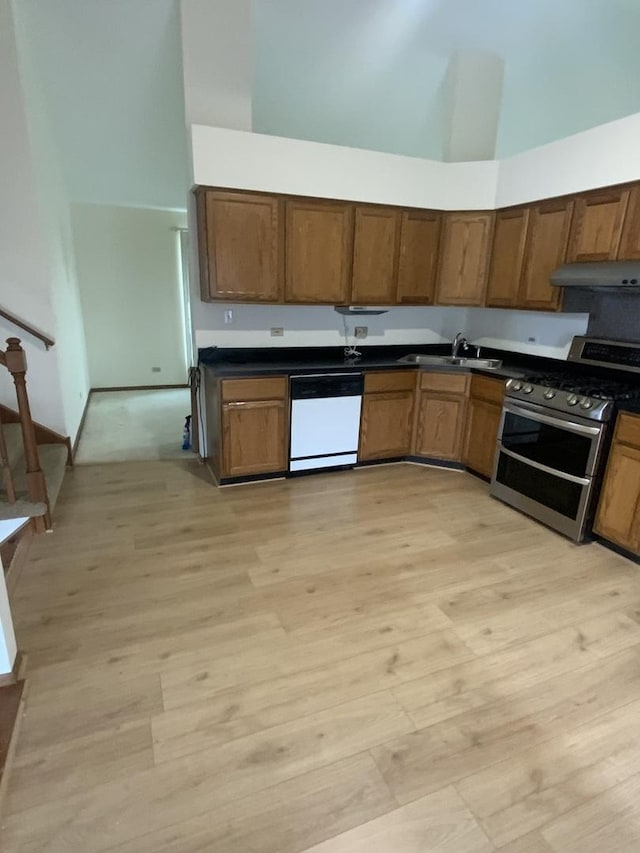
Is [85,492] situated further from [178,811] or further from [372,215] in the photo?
[372,215]

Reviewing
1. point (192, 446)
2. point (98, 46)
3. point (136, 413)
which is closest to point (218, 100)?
point (98, 46)

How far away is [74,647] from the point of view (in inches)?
79.4

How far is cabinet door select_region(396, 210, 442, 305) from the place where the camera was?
394 centimetres

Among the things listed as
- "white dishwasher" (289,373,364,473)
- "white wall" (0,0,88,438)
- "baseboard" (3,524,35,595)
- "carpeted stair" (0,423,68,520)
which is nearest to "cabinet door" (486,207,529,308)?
"white dishwasher" (289,373,364,473)

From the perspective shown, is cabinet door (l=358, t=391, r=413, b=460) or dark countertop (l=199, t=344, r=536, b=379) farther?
cabinet door (l=358, t=391, r=413, b=460)

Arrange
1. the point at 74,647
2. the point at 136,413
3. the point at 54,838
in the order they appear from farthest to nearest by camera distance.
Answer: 1. the point at 136,413
2. the point at 74,647
3. the point at 54,838

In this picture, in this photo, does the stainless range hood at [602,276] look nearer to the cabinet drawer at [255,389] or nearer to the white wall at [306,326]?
the white wall at [306,326]

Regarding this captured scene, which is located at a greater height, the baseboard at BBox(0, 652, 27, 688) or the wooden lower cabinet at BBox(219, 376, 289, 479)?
the wooden lower cabinet at BBox(219, 376, 289, 479)

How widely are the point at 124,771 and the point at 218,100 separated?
400cm

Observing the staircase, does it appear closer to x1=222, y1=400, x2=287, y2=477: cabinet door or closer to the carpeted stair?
the carpeted stair

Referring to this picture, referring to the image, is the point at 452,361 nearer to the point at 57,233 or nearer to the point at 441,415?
the point at 441,415

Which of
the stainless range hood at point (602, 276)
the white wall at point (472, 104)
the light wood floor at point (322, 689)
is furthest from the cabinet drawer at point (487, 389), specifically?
the white wall at point (472, 104)

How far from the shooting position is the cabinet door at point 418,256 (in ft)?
12.9

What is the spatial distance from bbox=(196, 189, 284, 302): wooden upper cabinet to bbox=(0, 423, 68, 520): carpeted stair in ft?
5.72
